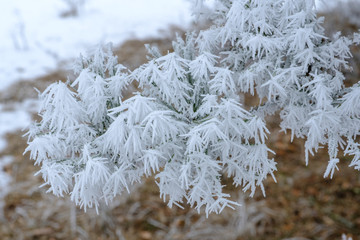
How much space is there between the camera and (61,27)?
8.09 m

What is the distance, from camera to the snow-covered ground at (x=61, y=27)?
6961 mm

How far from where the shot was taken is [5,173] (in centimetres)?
448

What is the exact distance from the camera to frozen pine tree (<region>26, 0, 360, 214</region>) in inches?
54.9

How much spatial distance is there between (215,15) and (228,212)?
263cm

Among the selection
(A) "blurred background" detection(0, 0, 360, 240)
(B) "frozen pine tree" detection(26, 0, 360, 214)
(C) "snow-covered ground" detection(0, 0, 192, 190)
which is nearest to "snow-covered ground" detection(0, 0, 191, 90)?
(C) "snow-covered ground" detection(0, 0, 192, 190)

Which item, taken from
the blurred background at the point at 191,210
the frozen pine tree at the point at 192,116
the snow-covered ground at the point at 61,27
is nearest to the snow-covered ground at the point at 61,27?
the snow-covered ground at the point at 61,27

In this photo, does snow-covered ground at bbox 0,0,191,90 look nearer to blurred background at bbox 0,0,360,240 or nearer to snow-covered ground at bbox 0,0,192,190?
snow-covered ground at bbox 0,0,192,190

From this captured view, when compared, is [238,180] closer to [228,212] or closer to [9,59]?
[228,212]

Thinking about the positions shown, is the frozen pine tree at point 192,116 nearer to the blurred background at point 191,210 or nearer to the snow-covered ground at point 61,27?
the blurred background at point 191,210

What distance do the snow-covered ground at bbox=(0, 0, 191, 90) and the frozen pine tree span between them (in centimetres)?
522

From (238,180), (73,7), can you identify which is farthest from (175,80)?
(73,7)

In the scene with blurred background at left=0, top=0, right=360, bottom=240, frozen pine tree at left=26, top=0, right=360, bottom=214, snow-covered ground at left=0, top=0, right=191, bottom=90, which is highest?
frozen pine tree at left=26, top=0, right=360, bottom=214

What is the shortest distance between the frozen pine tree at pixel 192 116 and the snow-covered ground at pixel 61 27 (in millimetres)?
5216

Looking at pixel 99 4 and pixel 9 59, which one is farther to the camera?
pixel 99 4
